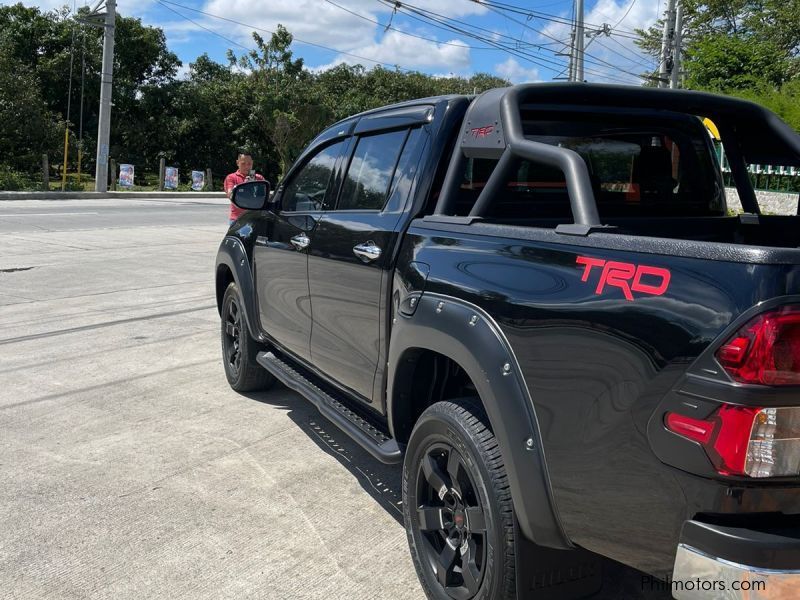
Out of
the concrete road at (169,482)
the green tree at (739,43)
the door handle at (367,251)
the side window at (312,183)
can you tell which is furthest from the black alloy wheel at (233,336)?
the green tree at (739,43)

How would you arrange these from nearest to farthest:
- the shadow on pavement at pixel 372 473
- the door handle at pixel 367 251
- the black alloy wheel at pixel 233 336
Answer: the shadow on pavement at pixel 372 473
the door handle at pixel 367 251
the black alloy wheel at pixel 233 336

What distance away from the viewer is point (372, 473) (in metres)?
4.30

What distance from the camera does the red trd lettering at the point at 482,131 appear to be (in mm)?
3025

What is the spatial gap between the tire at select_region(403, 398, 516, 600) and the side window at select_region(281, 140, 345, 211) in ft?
6.19

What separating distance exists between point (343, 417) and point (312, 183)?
5.00 ft

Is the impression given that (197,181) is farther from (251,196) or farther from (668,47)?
(251,196)

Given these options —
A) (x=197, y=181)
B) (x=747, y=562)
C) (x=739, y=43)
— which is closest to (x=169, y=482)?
(x=747, y=562)

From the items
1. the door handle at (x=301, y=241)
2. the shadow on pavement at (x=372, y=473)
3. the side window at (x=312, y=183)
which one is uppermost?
the side window at (x=312, y=183)

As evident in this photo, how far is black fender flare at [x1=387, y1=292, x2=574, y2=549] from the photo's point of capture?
230cm

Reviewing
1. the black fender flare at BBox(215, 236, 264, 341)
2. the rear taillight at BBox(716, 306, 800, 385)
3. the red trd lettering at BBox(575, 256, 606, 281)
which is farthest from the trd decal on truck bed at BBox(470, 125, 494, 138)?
the black fender flare at BBox(215, 236, 264, 341)

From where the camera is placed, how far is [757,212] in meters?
3.97

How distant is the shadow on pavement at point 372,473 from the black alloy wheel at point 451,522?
408 mm

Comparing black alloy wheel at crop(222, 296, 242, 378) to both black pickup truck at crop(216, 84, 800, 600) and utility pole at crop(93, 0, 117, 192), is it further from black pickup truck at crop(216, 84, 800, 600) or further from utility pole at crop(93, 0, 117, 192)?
utility pole at crop(93, 0, 117, 192)

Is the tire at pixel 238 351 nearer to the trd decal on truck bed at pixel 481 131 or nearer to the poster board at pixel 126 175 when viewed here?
the trd decal on truck bed at pixel 481 131
